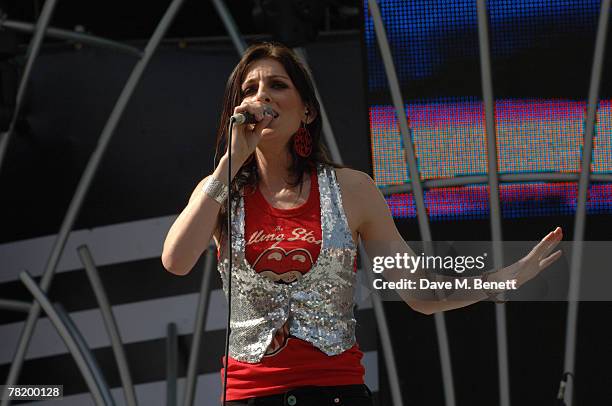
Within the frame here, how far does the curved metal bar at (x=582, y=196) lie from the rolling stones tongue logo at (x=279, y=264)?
6.34ft

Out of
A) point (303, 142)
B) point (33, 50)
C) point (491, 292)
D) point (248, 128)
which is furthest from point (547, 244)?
point (33, 50)

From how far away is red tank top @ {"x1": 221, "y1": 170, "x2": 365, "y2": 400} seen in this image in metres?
2.12

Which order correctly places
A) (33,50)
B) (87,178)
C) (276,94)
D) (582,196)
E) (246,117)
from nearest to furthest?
(246,117) < (276,94) < (582,196) < (33,50) < (87,178)

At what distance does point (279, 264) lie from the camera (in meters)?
2.16

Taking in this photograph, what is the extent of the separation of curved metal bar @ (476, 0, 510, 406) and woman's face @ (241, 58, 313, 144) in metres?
1.68

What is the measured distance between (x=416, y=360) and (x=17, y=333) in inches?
68.2

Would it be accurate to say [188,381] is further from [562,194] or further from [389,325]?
[562,194]

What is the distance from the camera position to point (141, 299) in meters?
4.54

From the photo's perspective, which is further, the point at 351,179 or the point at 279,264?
the point at 351,179

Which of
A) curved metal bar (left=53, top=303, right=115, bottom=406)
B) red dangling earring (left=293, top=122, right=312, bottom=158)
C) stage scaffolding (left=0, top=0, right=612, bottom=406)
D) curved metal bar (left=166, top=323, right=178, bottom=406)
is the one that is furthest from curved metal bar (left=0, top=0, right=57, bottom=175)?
red dangling earring (left=293, top=122, right=312, bottom=158)

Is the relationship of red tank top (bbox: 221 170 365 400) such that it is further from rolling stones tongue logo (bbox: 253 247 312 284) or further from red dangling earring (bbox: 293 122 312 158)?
Result: red dangling earring (bbox: 293 122 312 158)

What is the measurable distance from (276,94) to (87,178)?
2.36 m

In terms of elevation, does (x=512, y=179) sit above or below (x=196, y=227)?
above

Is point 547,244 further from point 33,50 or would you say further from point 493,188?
point 33,50
